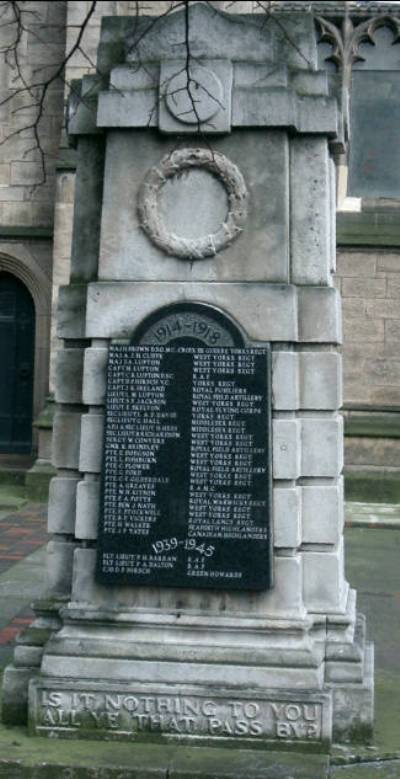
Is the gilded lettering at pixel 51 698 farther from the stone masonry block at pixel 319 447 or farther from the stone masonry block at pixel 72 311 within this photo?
the stone masonry block at pixel 72 311

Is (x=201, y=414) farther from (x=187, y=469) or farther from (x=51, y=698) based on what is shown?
(x=51, y=698)

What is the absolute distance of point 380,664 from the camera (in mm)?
6809

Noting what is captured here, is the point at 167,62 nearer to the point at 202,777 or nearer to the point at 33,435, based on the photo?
the point at 202,777

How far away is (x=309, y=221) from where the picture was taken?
5.50 metres

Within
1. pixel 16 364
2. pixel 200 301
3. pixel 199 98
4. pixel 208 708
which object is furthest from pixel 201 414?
pixel 16 364

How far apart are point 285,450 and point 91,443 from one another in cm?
102

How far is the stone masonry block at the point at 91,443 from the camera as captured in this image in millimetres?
5508

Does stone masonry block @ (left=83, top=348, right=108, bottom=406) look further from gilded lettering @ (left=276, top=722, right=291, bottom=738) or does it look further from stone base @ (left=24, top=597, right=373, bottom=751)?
gilded lettering @ (left=276, top=722, right=291, bottom=738)

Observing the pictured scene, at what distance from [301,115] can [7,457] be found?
12.1 metres

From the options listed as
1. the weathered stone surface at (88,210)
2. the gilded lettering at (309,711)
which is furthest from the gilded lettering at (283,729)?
the weathered stone surface at (88,210)

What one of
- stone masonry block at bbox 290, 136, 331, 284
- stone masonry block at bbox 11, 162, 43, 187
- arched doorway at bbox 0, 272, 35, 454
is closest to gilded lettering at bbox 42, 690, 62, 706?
stone masonry block at bbox 290, 136, 331, 284

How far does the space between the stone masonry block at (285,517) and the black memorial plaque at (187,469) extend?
Answer: 7 cm

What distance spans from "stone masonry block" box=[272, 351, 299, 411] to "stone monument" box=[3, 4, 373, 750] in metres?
0.01

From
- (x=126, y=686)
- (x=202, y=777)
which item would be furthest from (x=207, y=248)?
(x=202, y=777)
